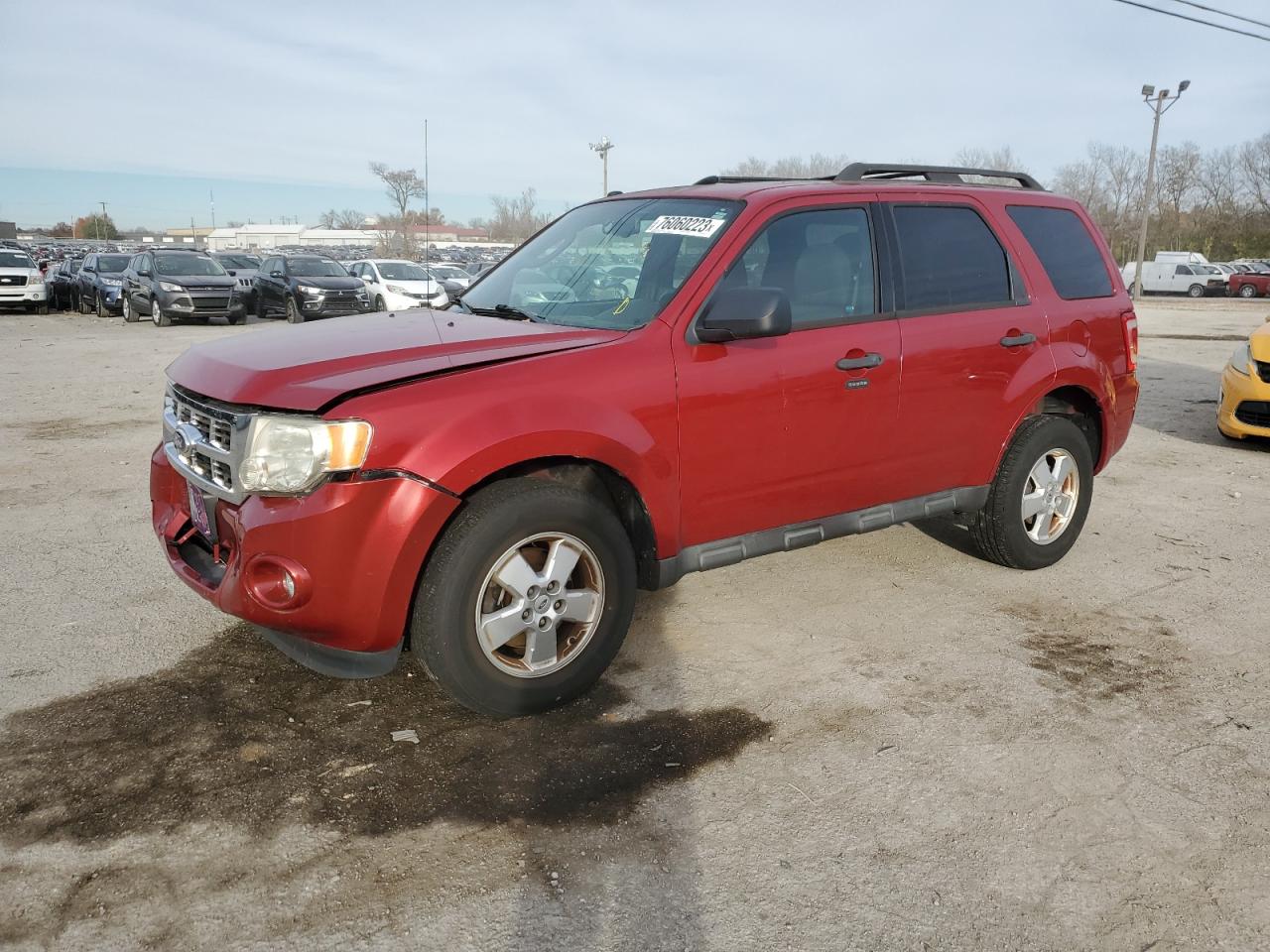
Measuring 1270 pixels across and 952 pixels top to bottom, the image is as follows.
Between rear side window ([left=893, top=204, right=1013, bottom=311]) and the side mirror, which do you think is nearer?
the side mirror

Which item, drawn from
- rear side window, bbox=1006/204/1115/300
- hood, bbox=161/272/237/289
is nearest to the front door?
rear side window, bbox=1006/204/1115/300

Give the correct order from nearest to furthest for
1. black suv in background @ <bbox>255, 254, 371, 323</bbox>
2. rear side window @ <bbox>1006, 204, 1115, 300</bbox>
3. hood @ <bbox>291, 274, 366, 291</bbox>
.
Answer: rear side window @ <bbox>1006, 204, 1115, 300</bbox> < black suv in background @ <bbox>255, 254, 371, 323</bbox> < hood @ <bbox>291, 274, 366, 291</bbox>

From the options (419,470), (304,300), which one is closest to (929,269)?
(419,470)

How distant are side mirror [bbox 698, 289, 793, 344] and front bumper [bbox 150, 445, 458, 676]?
120cm

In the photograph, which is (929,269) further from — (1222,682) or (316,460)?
(316,460)

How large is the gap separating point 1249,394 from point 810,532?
233 inches

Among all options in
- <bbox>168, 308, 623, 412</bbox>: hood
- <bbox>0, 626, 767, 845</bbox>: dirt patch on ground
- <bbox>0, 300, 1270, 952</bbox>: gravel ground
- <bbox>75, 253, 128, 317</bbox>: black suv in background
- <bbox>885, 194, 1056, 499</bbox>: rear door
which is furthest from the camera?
<bbox>75, 253, 128, 317</bbox>: black suv in background

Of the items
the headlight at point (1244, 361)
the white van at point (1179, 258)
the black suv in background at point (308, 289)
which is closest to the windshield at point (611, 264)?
the headlight at point (1244, 361)

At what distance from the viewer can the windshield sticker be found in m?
3.96

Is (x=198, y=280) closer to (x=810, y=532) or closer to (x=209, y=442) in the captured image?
(x=209, y=442)

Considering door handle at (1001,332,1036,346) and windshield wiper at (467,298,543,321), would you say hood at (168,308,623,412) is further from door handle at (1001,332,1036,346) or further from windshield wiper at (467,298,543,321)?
door handle at (1001,332,1036,346)

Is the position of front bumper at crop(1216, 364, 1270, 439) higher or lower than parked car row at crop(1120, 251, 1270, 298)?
lower

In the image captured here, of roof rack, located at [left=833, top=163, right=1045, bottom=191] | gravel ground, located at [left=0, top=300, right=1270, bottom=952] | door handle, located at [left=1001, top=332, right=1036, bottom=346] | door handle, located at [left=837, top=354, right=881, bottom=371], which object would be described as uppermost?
roof rack, located at [left=833, top=163, right=1045, bottom=191]

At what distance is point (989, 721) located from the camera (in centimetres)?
353
